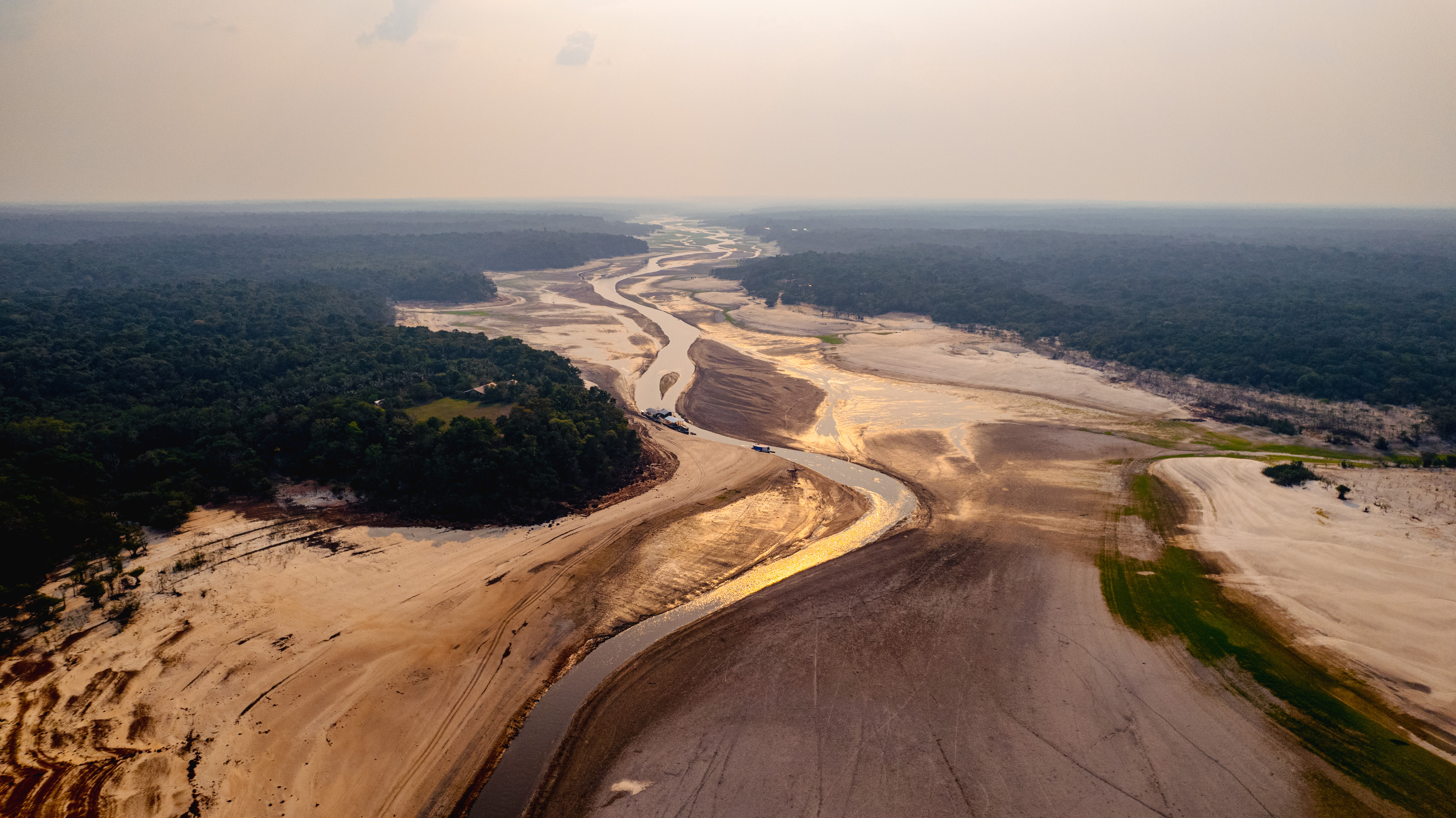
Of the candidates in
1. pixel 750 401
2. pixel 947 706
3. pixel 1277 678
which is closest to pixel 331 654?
pixel 947 706

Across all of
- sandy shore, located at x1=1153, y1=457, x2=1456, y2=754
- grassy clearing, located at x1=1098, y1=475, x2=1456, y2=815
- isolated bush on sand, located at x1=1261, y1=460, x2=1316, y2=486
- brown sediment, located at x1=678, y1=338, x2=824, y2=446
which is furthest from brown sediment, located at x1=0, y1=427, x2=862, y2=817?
isolated bush on sand, located at x1=1261, y1=460, x2=1316, y2=486

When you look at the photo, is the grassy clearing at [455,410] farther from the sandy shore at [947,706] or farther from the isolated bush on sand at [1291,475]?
the isolated bush on sand at [1291,475]

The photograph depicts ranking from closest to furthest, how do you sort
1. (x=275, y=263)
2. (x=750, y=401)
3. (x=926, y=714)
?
(x=926, y=714)
(x=750, y=401)
(x=275, y=263)

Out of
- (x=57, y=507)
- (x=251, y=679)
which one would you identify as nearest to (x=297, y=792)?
(x=251, y=679)

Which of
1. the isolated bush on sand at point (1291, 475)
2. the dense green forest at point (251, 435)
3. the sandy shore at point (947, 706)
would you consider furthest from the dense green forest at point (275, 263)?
the isolated bush on sand at point (1291, 475)

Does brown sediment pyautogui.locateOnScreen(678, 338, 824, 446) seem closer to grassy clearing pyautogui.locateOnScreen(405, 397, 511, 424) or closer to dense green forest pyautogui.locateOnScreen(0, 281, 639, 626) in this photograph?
dense green forest pyautogui.locateOnScreen(0, 281, 639, 626)

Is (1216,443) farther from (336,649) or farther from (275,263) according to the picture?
(275,263)
